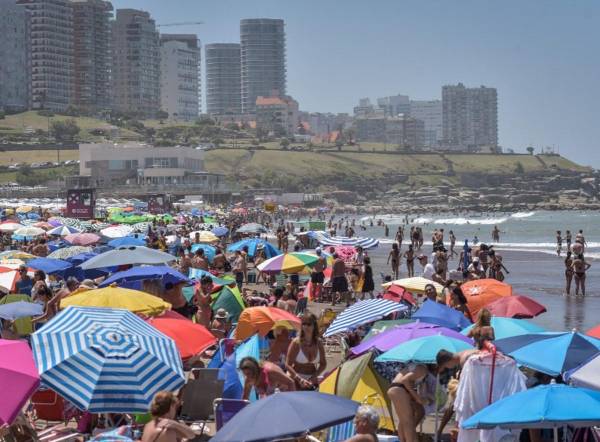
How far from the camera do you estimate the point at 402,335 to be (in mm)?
9125

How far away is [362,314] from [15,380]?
16.0 feet

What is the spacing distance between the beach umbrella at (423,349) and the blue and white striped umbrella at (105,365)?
177cm

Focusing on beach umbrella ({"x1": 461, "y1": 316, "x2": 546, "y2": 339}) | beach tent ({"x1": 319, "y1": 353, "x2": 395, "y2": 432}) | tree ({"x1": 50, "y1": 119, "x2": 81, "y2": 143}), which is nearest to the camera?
beach tent ({"x1": 319, "y1": 353, "x2": 395, "y2": 432})

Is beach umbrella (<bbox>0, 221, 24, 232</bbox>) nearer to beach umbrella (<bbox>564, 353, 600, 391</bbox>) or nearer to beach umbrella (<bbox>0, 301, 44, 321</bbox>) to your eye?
beach umbrella (<bbox>0, 301, 44, 321</bbox>)

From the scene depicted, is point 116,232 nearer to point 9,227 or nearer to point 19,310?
point 9,227

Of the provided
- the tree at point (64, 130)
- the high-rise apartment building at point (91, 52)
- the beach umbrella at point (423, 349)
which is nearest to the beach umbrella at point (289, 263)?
the beach umbrella at point (423, 349)

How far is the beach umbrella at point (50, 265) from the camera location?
57.9 feet

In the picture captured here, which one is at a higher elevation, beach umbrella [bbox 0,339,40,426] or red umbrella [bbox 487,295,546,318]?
beach umbrella [bbox 0,339,40,426]

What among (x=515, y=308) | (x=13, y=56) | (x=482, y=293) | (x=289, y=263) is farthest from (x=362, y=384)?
(x=13, y=56)

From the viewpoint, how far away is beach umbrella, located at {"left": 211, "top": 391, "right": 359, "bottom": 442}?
5805 millimetres

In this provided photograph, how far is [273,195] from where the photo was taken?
429 ft

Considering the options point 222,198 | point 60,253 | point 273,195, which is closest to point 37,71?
point 273,195

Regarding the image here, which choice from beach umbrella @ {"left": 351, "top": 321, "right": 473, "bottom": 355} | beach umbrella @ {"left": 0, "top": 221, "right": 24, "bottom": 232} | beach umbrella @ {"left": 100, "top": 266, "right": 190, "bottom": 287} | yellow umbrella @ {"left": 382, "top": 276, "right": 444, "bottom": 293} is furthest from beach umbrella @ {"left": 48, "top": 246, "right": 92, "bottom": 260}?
beach umbrella @ {"left": 0, "top": 221, "right": 24, "bottom": 232}

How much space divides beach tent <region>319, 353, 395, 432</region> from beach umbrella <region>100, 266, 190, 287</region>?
5330 millimetres
